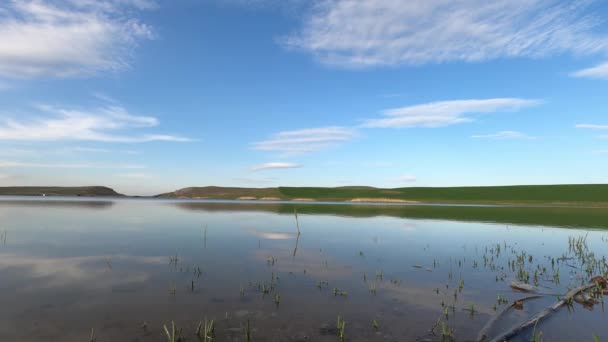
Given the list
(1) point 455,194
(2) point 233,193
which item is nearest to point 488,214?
(1) point 455,194

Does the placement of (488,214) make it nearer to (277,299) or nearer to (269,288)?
(269,288)

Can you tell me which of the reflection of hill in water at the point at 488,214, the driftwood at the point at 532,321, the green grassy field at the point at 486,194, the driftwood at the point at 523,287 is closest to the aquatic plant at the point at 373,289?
the driftwood at the point at 532,321

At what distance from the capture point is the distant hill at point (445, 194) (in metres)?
118

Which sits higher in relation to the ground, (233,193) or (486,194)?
(233,193)

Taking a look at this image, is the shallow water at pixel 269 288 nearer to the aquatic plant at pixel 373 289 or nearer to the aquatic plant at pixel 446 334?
the aquatic plant at pixel 373 289

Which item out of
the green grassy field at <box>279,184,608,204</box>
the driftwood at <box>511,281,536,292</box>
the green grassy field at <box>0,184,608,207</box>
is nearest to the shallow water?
the driftwood at <box>511,281,536,292</box>

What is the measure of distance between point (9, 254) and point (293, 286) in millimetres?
16637

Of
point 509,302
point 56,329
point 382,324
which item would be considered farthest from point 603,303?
point 56,329

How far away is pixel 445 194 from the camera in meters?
146

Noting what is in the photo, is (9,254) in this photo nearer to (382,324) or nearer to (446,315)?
(382,324)

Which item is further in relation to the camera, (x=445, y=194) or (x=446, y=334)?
(x=445, y=194)

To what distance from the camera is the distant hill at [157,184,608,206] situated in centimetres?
11806

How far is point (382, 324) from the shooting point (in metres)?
9.25

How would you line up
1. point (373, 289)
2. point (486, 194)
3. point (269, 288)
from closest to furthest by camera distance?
1. point (269, 288)
2. point (373, 289)
3. point (486, 194)
